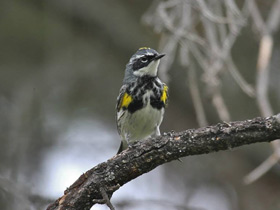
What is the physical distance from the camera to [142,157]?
3.47m

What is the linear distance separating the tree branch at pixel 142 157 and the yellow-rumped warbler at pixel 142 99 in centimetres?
218

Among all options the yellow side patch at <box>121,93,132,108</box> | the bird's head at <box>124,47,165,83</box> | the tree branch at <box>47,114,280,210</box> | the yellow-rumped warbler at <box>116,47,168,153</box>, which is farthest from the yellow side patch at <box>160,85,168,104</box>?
the tree branch at <box>47,114,280,210</box>

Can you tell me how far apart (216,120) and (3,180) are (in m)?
3.27

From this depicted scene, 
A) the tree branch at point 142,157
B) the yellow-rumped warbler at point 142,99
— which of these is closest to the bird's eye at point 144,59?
the yellow-rumped warbler at point 142,99

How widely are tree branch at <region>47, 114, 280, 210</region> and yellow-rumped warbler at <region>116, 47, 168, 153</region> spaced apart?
218 centimetres

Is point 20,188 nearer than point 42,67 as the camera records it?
Yes

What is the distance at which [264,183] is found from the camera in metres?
7.70

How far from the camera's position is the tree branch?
3379 mm

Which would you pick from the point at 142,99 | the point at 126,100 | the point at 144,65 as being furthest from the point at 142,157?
the point at 144,65

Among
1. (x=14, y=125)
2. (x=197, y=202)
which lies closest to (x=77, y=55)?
(x=14, y=125)

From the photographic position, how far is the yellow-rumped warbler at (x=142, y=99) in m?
5.71

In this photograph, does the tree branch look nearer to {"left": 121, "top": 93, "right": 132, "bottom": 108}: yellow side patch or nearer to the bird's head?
{"left": 121, "top": 93, "right": 132, "bottom": 108}: yellow side patch

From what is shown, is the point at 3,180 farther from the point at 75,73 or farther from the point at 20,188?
the point at 75,73

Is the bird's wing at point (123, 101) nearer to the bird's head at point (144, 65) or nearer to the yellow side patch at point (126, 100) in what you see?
the yellow side patch at point (126, 100)
